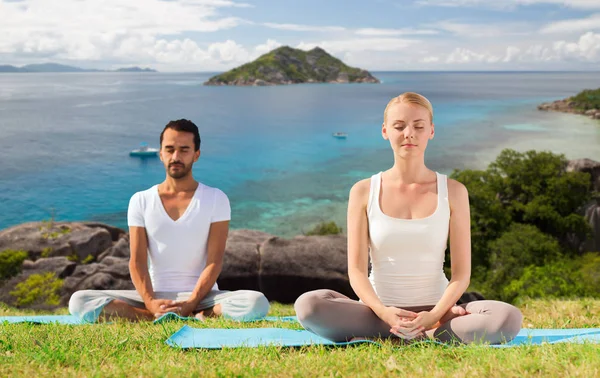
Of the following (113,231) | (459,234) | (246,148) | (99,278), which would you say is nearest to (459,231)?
(459,234)

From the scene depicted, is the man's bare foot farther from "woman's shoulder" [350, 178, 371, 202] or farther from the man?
the man

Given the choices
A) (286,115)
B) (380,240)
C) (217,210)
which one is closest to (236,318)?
(217,210)

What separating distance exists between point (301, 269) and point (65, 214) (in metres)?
31.2

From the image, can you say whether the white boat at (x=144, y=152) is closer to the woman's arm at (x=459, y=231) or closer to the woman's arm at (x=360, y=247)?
the woman's arm at (x=360, y=247)

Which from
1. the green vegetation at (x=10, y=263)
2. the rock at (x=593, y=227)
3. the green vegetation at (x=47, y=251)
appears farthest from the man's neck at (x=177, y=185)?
the rock at (x=593, y=227)

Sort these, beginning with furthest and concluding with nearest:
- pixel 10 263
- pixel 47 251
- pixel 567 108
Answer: pixel 567 108 < pixel 47 251 < pixel 10 263

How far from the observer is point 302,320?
319cm

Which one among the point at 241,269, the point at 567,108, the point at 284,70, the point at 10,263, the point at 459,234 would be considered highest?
the point at 284,70

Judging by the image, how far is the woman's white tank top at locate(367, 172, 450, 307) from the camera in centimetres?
322

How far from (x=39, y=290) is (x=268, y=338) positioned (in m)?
12.0

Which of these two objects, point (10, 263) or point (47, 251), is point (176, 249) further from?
point (47, 251)

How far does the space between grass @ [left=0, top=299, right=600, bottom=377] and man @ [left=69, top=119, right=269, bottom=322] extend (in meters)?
0.98

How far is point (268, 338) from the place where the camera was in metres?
3.26

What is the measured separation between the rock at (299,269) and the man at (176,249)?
6.76m
